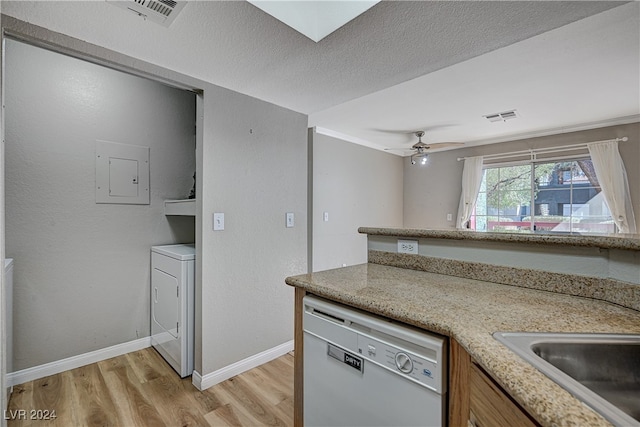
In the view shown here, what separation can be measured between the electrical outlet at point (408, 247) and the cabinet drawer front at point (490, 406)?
823mm

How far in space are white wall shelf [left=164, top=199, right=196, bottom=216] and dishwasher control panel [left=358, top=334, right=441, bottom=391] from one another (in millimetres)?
1635

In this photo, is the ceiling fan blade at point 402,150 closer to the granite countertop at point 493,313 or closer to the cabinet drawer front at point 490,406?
the granite countertop at point 493,313

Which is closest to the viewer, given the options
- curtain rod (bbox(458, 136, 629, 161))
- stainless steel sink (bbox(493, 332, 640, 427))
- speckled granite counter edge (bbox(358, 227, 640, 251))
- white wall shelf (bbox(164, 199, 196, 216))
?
stainless steel sink (bbox(493, 332, 640, 427))

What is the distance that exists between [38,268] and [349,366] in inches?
91.7

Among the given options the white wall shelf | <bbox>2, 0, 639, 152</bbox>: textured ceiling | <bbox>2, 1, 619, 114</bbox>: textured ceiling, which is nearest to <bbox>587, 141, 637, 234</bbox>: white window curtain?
<bbox>2, 0, 639, 152</bbox>: textured ceiling

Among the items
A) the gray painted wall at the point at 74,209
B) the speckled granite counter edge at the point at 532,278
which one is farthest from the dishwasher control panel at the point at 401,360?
the gray painted wall at the point at 74,209

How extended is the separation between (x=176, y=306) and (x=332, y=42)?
2.03m

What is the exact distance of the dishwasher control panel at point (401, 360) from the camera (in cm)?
86

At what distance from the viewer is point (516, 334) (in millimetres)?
774

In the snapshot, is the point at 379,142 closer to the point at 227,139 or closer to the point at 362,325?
the point at 227,139

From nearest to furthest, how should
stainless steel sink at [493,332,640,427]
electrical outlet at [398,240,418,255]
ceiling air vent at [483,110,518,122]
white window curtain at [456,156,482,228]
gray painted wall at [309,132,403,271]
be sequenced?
stainless steel sink at [493,332,640,427], electrical outlet at [398,240,418,255], ceiling air vent at [483,110,518,122], gray painted wall at [309,132,403,271], white window curtain at [456,156,482,228]

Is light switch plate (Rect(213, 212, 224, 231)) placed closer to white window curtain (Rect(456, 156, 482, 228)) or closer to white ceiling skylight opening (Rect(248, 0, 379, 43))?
white ceiling skylight opening (Rect(248, 0, 379, 43))

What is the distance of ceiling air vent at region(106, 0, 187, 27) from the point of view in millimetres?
1252

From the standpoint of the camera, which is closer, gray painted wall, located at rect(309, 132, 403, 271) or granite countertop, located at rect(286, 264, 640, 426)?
granite countertop, located at rect(286, 264, 640, 426)
